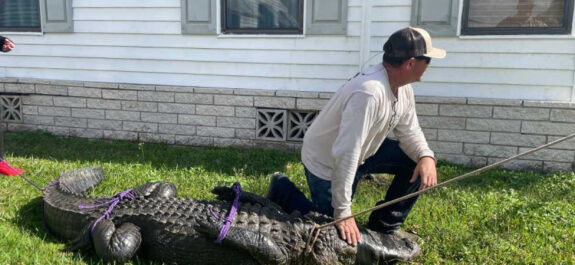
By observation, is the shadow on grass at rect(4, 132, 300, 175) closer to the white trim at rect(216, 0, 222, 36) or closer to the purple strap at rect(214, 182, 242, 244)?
the white trim at rect(216, 0, 222, 36)

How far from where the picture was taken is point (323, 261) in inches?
112

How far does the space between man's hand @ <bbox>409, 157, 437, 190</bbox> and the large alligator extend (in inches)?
18.9

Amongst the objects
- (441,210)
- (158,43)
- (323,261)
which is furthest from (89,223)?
(158,43)

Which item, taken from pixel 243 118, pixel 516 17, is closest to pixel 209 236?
pixel 243 118

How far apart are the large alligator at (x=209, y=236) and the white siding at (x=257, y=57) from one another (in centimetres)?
284

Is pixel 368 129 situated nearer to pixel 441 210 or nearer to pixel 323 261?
pixel 323 261

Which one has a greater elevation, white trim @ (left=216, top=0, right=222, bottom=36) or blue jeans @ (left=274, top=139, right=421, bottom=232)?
white trim @ (left=216, top=0, right=222, bottom=36)

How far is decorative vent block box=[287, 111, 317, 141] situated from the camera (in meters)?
5.79

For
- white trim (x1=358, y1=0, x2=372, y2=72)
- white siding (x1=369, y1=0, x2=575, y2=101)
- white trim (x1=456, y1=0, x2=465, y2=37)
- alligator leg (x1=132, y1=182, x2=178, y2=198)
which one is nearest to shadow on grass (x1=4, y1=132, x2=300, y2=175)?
alligator leg (x1=132, y1=182, x2=178, y2=198)

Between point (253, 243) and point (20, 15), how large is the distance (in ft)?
19.7

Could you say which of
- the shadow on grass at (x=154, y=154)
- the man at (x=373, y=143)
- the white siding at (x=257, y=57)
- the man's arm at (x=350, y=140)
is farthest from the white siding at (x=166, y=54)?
the man's arm at (x=350, y=140)

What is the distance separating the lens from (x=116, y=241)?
2.87 meters

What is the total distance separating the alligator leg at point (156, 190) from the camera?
3710mm

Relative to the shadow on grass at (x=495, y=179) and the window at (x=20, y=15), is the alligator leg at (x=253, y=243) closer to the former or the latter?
the shadow on grass at (x=495, y=179)
